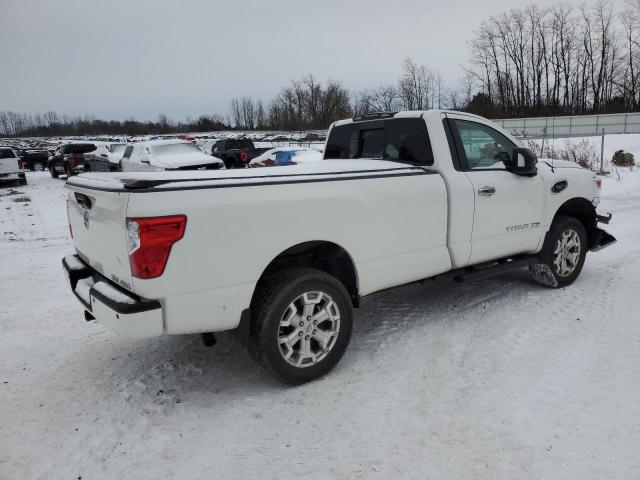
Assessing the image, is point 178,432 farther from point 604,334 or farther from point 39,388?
point 604,334

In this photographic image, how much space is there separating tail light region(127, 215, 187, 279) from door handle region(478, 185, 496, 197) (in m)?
2.71

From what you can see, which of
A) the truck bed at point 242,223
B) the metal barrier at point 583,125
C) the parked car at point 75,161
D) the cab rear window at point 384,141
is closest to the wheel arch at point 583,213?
the cab rear window at point 384,141

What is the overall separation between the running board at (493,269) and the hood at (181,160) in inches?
447

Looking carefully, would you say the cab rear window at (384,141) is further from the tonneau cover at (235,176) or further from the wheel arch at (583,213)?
the wheel arch at (583,213)

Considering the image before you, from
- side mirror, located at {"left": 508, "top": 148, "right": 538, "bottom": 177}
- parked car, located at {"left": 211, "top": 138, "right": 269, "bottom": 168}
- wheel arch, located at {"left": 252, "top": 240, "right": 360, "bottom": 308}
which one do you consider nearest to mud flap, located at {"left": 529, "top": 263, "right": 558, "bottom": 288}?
side mirror, located at {"left": 508, "top": 148, "right": 538, "bottom": 177}

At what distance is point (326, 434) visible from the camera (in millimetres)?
2883

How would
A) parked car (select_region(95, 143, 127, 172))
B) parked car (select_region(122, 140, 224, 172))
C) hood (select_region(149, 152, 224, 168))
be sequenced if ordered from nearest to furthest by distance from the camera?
hood (select_region(149, 152, 224, 168)) < parked car (select_region(122, 140, 224, 172)) < parked car (select_region(95, 143, 127, 172))

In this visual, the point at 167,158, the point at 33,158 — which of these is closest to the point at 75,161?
the point at 167,158

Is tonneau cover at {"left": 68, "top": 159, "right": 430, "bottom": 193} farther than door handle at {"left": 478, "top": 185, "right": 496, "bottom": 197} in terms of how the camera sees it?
No

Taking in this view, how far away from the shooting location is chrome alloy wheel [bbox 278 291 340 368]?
10.8 ft

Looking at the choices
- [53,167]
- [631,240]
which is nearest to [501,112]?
[53,167]

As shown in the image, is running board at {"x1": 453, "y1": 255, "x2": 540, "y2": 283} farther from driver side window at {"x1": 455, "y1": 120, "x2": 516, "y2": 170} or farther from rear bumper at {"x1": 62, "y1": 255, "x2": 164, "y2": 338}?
rear bumper at {"x1": 62, "y1": 255, "x2": 164, "y2": 338}

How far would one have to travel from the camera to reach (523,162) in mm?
4531

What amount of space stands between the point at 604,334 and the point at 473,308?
115cm
